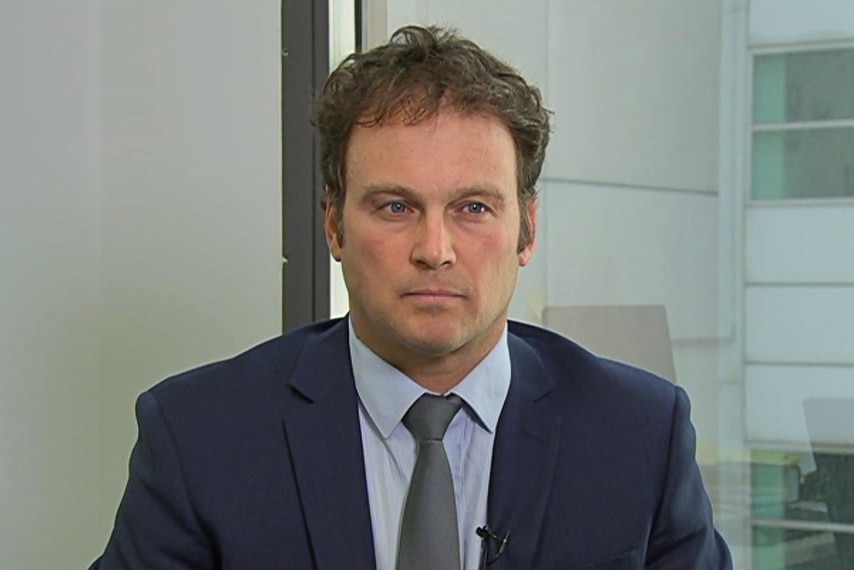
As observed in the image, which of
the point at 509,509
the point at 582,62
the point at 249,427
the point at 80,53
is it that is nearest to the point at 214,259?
the point at 80,53

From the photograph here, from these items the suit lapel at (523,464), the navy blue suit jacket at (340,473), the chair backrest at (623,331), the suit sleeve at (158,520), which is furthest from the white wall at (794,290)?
the suit sleeve at (158,520)

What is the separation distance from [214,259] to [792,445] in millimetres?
1081

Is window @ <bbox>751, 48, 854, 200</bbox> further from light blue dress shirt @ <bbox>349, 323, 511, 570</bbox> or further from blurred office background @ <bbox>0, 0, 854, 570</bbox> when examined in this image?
light blue dress shirt @ <bbox>349, 323, 511, 570</bbox>

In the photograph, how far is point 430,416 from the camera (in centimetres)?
154

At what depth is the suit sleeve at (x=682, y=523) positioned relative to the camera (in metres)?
1.56

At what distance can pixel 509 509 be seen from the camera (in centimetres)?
151

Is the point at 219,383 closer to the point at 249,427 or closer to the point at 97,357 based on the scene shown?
the point at 249,427

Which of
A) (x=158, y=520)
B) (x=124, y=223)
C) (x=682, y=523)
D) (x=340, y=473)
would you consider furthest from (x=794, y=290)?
(x=124, y=223)

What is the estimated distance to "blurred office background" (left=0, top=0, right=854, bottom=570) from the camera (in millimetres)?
1999

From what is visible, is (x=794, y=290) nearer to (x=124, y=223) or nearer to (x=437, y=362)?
(x=437, y=362)

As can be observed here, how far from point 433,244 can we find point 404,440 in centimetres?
27

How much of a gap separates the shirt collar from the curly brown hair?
0.16m

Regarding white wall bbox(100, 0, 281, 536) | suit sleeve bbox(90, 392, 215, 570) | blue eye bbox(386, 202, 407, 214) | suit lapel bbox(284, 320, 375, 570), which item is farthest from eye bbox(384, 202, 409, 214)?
white wall bbox(100, 0, 281, 536)

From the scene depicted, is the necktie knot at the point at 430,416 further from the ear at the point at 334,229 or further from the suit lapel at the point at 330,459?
the ear at the point at 334,229
